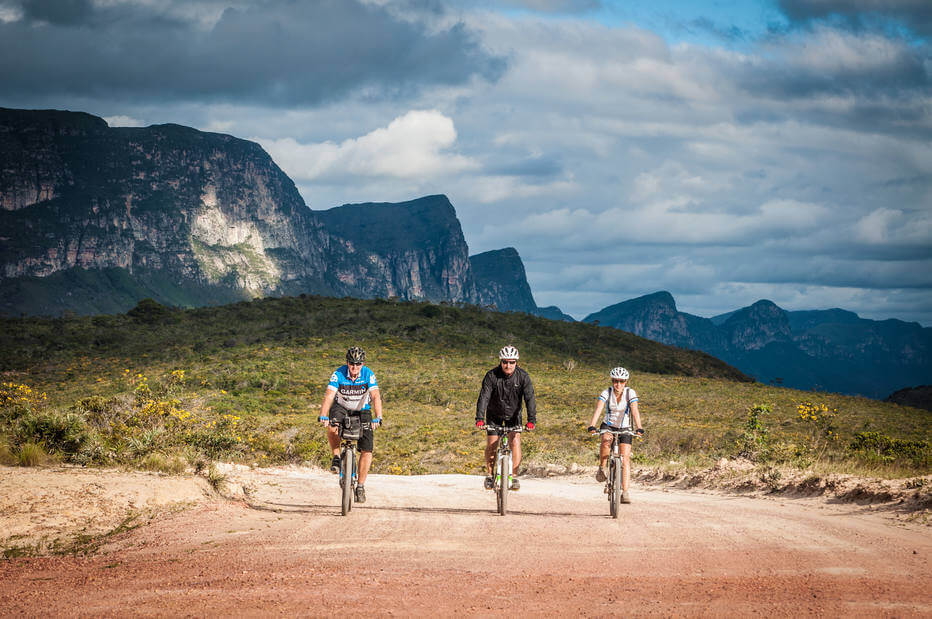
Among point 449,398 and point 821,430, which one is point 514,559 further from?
point 449,398

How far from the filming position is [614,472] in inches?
446

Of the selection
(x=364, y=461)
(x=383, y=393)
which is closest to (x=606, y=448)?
(x=364, y=461)

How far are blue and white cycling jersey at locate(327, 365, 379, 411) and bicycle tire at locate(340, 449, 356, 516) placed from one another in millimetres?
732

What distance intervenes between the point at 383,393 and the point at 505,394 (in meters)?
35.9

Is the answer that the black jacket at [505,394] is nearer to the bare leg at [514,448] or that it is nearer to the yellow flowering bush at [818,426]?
the bare leg at [514,448]

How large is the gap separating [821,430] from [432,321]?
48.3 meters

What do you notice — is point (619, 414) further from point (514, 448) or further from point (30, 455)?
point (30, 455)

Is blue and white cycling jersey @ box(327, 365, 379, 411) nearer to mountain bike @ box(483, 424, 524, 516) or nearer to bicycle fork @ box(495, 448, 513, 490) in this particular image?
mountain bike @ box(483, 424, 524, 516)

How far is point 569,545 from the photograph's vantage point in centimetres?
889

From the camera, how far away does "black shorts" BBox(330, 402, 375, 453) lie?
11031 millimetres

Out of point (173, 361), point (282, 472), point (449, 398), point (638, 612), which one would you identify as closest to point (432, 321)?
point (173, 361)

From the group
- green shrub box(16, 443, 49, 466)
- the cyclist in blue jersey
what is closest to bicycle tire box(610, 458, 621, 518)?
the cyclist in blue jersey

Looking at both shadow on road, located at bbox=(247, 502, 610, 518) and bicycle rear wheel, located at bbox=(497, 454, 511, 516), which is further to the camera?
shadow on road, located at bbox=(247, 502, 610, 518)

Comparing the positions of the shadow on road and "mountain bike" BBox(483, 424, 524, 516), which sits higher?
"mountain bike" BBox(483, 424, 524, 516)
